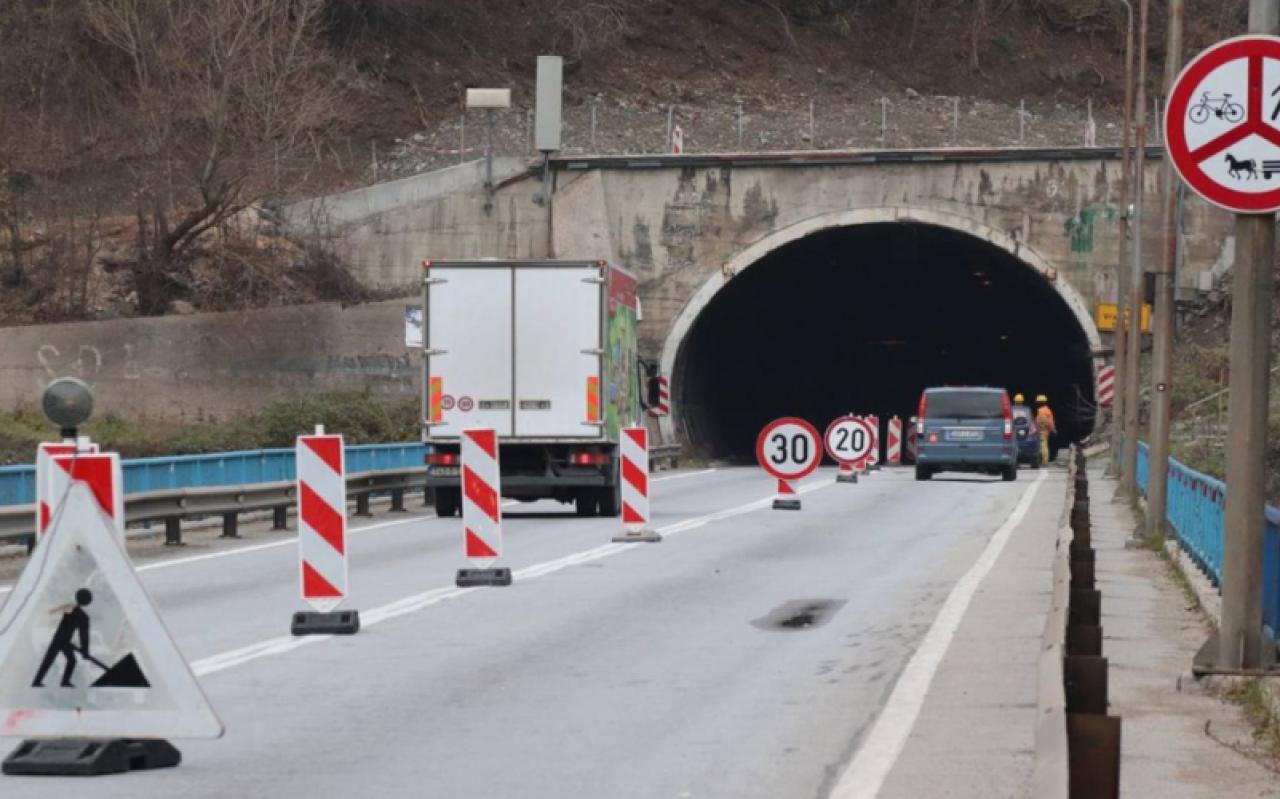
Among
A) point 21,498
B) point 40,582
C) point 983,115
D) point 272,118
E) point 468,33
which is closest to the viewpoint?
point 40,582

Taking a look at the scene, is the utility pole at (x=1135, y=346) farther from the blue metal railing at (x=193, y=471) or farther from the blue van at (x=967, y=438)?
the blue metal railing at (x=193, y=471)

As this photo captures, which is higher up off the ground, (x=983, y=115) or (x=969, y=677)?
(x=983, y=115)

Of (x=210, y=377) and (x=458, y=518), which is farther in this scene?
(x=210, y=377)

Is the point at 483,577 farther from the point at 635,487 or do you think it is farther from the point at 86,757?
the point at 86,757

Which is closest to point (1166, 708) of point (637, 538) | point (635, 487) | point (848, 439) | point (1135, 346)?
point (635, 487)

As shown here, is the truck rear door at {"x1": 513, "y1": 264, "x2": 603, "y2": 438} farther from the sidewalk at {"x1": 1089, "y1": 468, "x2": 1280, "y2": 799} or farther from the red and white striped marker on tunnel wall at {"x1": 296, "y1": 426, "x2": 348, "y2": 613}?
the red and white striped marker on tunnel wall at {"x1": 296, "y1": 426, "x2": 348, "y2": 613}

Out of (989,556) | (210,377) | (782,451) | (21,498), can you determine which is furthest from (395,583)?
(210,377)

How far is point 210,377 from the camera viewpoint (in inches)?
1916

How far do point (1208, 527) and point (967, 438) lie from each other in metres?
27.0

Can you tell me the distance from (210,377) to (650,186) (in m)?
12.2

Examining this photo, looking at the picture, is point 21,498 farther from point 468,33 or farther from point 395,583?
point 468,33

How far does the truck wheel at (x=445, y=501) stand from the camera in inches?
1176

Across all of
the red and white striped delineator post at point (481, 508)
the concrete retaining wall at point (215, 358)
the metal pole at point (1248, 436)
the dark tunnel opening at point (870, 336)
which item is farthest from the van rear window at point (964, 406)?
the metal pole at point (1248, 436)

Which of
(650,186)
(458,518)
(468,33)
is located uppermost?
(468,33)
